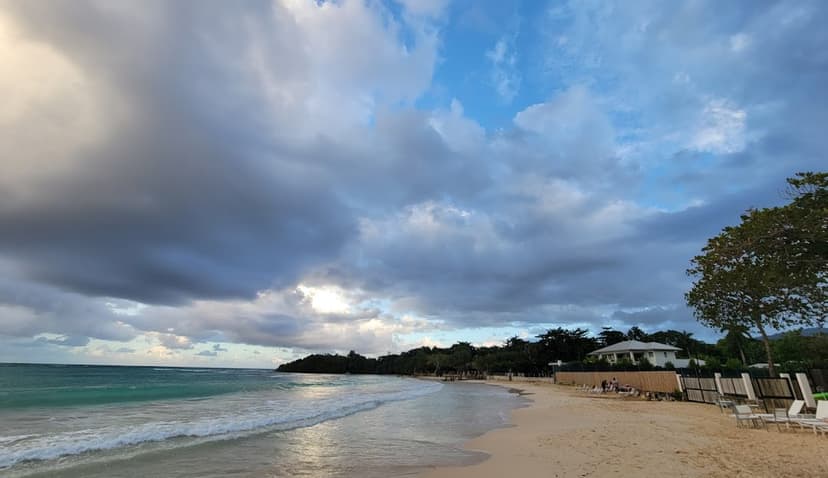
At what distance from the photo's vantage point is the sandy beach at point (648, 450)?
7836mm

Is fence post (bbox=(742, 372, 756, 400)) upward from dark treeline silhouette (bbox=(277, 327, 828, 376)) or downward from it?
downward

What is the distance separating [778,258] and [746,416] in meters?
5.43

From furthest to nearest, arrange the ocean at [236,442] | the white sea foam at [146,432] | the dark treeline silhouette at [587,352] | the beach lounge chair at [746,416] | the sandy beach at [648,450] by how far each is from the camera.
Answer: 1. the dark treeline silhouette at [587,352]
2. the beach lounge chair at [746,416]
3. the white sea foam at [146,432]
4. the ocean at [236,442]
5. the sandy beach at [648,450]

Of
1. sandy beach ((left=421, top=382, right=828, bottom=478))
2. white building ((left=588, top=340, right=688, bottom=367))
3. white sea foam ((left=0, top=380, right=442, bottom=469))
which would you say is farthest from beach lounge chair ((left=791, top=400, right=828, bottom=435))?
white building ((left=588, top=340, right=688, bottom=367))

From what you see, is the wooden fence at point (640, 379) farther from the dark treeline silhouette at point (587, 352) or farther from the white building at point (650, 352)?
the white building at point (650, 352)

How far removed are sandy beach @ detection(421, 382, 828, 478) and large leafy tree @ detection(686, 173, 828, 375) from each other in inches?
160

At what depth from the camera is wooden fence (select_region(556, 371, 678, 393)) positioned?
899 inches

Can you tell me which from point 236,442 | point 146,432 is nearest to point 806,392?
point 236,442

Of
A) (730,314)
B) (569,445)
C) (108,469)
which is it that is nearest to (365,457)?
(569,445)

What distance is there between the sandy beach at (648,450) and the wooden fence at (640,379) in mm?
7839

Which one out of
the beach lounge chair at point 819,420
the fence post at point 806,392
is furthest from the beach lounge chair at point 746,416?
the fence post at point 806,392

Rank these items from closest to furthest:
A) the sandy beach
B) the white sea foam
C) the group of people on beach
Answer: the sandy beach
the white sea foam
the group of people on beach

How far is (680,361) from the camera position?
→ 4078cm

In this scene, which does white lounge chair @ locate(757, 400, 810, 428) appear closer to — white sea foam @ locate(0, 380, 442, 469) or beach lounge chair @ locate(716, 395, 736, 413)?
beach lounge chair @ locate(716, 395, 736, 413)
